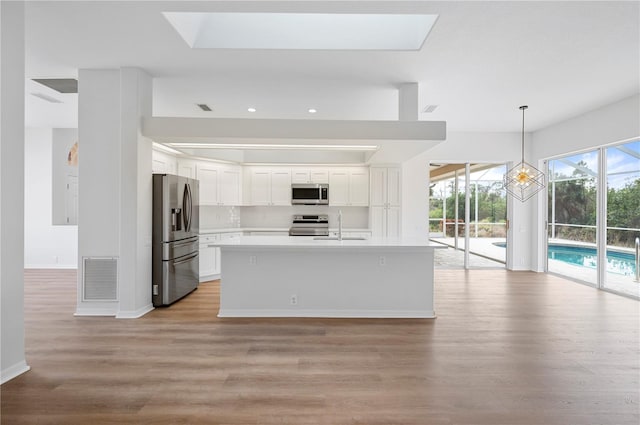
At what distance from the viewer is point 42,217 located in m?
7.33

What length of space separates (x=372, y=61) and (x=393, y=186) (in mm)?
3749

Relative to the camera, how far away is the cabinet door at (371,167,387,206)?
7.39m

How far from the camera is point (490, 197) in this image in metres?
7.99

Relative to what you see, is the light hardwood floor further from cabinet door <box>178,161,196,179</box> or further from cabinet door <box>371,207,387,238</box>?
cabinet door <box>371,207,387,238</box>

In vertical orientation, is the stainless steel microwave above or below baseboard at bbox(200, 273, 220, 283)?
above

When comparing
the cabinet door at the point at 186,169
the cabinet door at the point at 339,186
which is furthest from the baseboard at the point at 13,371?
the cabinet door at the point at 339,186

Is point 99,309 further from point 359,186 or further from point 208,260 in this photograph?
point 359,186

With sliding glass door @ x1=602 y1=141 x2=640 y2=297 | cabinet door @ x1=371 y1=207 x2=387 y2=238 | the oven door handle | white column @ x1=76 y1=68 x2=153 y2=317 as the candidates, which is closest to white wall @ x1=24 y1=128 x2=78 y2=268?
the oven door handle

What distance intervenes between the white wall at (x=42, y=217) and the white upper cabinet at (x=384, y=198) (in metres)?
6.24

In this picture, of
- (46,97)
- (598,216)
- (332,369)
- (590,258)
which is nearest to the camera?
(332,369)

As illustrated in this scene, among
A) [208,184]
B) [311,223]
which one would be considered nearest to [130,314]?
[208,184]

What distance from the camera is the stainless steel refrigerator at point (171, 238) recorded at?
4586 millimetres

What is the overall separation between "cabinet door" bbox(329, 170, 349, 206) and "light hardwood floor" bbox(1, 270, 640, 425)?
11.4ft

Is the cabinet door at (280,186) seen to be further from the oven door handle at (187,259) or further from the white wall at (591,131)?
the white wall at (591,131)
